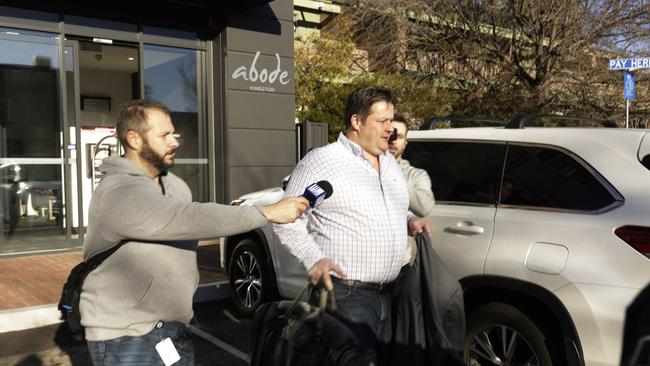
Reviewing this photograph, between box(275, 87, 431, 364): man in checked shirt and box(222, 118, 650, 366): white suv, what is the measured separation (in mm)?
963

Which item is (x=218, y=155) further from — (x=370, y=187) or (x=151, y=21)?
(x=370, y=187)

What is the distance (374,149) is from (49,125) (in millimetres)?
7639

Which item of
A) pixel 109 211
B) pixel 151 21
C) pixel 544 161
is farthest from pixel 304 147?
pixel 109 211

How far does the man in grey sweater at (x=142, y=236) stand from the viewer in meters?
2.00

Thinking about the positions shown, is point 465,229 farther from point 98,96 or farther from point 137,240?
point 98,96

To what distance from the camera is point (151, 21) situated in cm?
946

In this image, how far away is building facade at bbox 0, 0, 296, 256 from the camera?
8.56m

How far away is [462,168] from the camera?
392 centimetres

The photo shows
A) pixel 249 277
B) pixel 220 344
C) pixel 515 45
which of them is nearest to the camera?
pixel 220 344

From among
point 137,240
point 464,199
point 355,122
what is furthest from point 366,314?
point 464,199

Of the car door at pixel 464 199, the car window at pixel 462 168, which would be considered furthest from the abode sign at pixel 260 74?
the car door at pixel 464 199

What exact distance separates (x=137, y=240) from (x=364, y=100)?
125cm

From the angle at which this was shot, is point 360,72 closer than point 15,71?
No

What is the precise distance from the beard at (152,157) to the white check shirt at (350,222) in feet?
2.19
